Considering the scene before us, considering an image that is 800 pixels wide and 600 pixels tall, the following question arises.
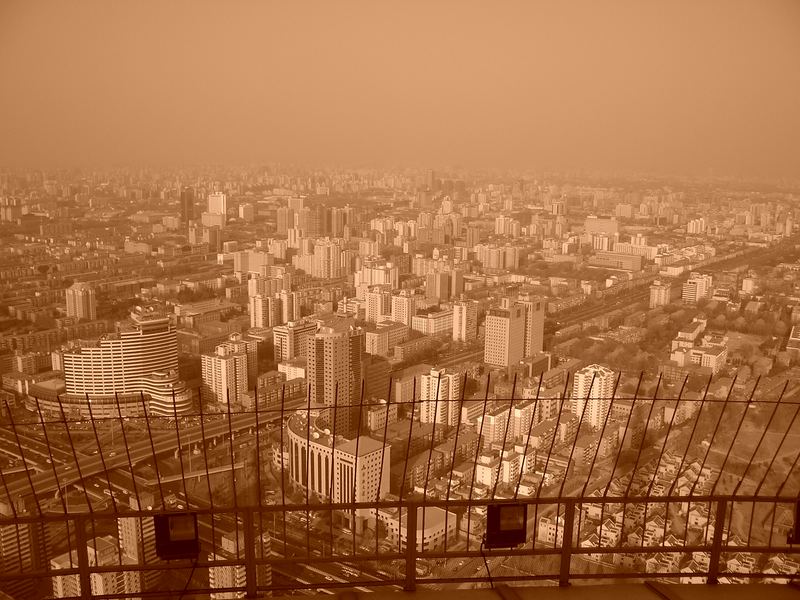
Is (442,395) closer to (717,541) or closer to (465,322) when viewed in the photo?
(465,322)

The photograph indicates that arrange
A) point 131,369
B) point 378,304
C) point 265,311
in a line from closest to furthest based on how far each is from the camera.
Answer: point 131,369 < point 265,311 < point 378,304

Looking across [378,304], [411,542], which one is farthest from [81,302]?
[411,542]

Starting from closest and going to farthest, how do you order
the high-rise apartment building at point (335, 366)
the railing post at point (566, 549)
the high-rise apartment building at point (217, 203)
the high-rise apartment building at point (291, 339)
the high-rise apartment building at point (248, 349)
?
the railing post at point (566, 549) < the high-rise apartment building at point (335, 366) < the high-rise apartment building at point (248, 349) < the high-rise apartment building at point (291, 339) < the high-rise apartment building at point (217, 203)

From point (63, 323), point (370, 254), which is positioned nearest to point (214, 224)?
point (370, 254)

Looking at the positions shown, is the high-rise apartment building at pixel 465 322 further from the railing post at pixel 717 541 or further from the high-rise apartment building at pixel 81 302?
the railing post at pixel 717 541

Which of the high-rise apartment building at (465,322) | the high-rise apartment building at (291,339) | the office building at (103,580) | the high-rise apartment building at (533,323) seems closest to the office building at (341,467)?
the office building at (103,580)

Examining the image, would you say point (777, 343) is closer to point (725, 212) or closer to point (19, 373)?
point (725, 212)

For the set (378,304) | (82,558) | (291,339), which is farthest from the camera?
(378,304)
